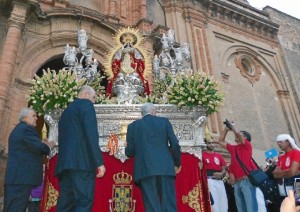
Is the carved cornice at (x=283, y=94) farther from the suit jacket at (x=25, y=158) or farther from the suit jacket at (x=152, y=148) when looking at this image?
the suit jacket at (x=25, y=158)

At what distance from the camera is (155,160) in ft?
12.6

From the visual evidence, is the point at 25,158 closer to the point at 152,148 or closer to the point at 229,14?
the point at 152,148

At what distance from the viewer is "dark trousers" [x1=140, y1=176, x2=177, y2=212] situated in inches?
148

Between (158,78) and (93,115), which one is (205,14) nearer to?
(158,78)

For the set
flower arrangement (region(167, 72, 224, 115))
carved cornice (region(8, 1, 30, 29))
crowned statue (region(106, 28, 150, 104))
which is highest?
carved cornice (region(8, 1, 30, 29))

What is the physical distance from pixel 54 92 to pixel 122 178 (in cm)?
180

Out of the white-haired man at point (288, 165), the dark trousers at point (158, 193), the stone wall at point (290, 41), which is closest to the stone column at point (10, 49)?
the dark trousers at point (158, 193)

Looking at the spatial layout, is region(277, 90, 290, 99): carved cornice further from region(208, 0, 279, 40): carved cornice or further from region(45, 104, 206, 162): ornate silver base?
region(45, 104, 206, 162): ornate silver base

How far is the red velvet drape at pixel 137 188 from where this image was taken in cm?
490

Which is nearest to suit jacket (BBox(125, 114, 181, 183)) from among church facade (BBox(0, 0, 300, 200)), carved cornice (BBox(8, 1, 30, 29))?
church facade (BBox(0, 0, 300, 200))

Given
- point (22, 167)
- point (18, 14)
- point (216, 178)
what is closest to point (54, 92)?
point (22, 167)

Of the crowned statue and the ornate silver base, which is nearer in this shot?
the ornate silver base

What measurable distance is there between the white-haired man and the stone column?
600 centimetres

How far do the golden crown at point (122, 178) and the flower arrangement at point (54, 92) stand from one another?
1.44m
